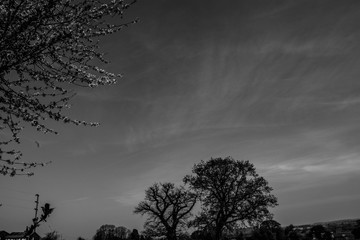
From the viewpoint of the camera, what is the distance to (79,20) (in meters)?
5.98

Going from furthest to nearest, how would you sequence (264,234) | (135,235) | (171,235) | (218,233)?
(135,235)
(264,234)
(171,235)
(218,233)

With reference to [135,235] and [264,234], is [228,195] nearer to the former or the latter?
[264,234]

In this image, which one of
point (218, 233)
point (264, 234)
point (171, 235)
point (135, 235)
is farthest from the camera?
point (135, 235)

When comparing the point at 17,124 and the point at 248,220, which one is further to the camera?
the point at 248,220

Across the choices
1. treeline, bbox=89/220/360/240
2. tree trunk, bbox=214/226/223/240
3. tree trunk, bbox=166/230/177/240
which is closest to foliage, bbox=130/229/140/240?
treeline, bbox=89/220/360/240

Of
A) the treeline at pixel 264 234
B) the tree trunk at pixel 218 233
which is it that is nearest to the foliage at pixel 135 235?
the treeline at pixel 264 234

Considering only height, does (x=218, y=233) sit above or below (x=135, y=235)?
below

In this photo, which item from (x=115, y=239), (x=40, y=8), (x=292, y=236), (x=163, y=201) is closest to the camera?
(x=40, y=8)

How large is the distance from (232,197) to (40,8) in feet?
96.6

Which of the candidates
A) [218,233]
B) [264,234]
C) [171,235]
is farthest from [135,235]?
[218,233]

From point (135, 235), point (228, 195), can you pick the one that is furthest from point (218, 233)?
point (135, 235)

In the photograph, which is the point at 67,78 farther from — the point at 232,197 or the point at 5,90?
the point at 232,197

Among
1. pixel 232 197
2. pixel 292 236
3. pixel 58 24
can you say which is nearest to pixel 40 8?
pixel 58 24

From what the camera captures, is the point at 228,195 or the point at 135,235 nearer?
the point at 228,195
